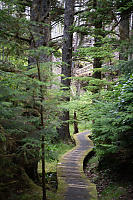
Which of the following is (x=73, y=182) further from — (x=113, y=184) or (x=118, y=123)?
(x=118, y=123)

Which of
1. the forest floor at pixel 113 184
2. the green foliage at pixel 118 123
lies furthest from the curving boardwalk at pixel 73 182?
the green foliage at pixel 118 123

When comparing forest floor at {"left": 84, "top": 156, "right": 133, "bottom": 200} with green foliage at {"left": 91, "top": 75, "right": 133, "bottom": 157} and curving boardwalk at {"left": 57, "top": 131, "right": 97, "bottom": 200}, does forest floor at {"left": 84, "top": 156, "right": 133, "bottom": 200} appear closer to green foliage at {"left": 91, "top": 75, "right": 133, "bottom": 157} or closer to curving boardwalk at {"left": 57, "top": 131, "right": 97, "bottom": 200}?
curving boardwalk at {"left": 57, "top": 131, "right": 97, "bottom": 200}

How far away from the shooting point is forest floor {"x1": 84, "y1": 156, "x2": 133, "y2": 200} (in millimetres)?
4382

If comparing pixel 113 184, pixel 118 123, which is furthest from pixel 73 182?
pixel 118 123

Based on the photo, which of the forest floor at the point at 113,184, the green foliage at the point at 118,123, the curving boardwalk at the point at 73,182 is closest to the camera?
the curving boardwalk at the point at 73,182

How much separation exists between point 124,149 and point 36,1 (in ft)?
16.0

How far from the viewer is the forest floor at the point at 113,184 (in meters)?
4.38

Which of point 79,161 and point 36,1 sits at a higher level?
point 36,1

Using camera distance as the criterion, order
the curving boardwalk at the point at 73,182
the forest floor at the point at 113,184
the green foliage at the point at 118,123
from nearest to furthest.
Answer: the curving boardwalk at the point at 73,182
the green foliage at the point at 118,123
the forest floor at the point at 113,184

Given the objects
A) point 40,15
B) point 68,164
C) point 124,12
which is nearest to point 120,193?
point 68,164

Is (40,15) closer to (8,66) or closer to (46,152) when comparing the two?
(8,66)

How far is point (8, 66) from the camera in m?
3.68

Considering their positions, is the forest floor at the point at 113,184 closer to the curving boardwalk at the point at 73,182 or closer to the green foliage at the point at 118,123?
the curving boardwalk at the point at 73,182

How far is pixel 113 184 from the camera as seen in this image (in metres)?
5.05
